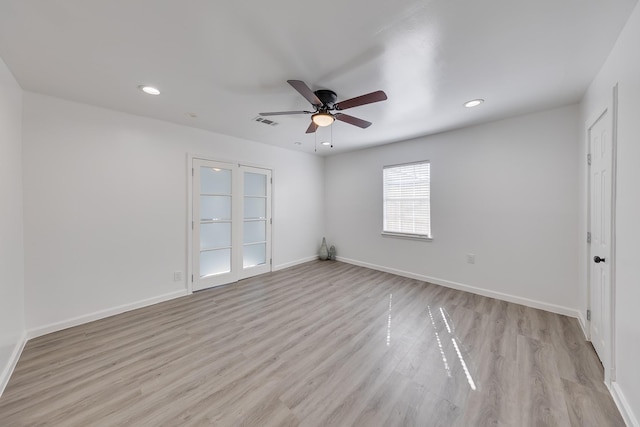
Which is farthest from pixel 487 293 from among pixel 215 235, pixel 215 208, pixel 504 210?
pixel 215 208

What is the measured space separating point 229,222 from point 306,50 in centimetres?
308

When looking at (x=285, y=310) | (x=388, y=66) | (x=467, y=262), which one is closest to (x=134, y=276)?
(x=285, y=310)

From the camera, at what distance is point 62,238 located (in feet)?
8.71

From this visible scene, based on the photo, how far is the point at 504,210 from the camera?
3320 millimetres

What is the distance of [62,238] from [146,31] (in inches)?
99.3

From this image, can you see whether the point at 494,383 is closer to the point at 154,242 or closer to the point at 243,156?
the point at 154,242

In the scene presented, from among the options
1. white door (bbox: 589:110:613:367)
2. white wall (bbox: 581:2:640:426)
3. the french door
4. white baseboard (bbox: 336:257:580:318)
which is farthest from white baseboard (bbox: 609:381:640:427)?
the french door

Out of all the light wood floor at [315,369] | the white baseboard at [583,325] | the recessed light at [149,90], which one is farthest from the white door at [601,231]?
the recessed light at [149,90]

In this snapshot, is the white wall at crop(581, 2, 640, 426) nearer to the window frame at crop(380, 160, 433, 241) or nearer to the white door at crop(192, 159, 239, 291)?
the window frame at crop(380, 160, 433, 241)

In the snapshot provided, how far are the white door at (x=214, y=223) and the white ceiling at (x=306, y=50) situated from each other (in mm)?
1233

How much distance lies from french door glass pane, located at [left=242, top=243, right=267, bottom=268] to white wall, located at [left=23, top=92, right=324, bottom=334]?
108cm

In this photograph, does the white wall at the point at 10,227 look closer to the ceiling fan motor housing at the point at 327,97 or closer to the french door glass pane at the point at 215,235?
the french door glass pane at the point at 215,235

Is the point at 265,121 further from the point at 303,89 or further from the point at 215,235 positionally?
the point at 215,235

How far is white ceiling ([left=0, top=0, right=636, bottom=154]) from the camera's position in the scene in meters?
1.45
